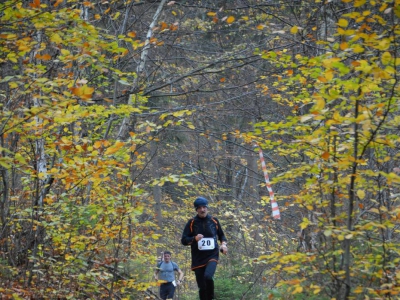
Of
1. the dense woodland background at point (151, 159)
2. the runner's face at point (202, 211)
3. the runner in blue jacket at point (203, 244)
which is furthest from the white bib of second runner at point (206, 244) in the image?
the dense woodland background at point (151, 159)

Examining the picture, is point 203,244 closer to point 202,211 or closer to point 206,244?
point 206,244

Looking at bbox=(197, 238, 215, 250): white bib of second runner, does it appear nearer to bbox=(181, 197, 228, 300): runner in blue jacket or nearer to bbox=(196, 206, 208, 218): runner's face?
bbox=(181, 197, 228, 300): runner in blue jacket

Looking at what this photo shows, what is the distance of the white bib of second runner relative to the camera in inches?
325

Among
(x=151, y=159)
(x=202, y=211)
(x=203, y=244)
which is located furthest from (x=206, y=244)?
(x=151, y=159)

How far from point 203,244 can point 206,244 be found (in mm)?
51

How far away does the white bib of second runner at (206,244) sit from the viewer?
27.1ft

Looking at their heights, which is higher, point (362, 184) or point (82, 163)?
point (82, 163)

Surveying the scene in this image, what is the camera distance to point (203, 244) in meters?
8.26

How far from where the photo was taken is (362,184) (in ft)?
17.6

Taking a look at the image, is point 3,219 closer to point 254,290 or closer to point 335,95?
point 335,95

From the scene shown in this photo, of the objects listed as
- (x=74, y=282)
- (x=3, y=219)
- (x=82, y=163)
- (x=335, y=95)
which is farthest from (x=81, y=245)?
(x=335, y=95)

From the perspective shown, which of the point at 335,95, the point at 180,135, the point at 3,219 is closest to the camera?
the point at 335,95

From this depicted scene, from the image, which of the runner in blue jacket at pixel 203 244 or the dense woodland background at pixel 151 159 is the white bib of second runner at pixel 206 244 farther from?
the dense woodland background at pixel 151 159

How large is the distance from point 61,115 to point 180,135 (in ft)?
42.5
